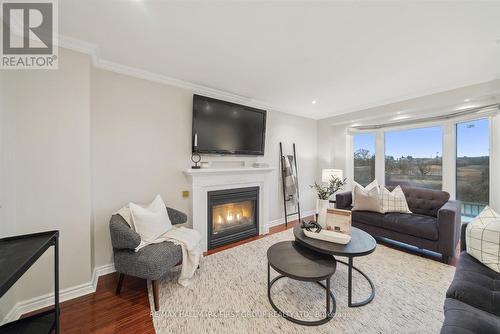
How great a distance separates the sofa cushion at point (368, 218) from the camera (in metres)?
2.96

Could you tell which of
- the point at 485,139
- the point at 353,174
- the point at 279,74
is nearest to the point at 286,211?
the point at 353,174

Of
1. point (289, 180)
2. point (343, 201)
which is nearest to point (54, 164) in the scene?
point (289, 180)

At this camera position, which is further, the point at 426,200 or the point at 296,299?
the point at 426,200

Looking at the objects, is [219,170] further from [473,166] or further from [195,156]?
[473,166]

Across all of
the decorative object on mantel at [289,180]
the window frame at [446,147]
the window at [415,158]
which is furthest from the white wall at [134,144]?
the window at [415,158]

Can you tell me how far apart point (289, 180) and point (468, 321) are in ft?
9.84

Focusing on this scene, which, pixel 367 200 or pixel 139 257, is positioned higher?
pixel 367 200

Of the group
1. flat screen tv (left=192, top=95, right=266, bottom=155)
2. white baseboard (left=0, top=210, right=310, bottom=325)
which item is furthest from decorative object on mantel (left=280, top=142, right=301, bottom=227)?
white baseboard (left=0, top=210, right=310, bottom=325)

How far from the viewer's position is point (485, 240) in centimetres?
149

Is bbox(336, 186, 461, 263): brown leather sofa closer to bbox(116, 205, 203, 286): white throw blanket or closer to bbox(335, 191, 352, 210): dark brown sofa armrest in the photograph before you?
bbox(335, 191, 352, 210): dark brown sofa armrest

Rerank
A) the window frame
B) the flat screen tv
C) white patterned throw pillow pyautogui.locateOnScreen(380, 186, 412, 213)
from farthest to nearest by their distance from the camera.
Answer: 1. white patterned throw pillow pyautogui.locateOnScreen(380, 186, 412, 213)
2. the flat screen tv
3. the window frame

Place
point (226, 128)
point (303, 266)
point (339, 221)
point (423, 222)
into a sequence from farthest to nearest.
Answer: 1. point (226, 128)
2. point (423, 222)
3. point (339, 221)
4. point (303, 266)

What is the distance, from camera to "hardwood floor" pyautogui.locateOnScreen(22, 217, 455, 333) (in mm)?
1498

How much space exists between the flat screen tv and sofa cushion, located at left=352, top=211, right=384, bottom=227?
1.96m
